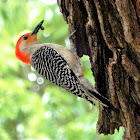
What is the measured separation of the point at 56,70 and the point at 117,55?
4.59 feet


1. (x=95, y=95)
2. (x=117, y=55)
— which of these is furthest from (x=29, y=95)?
(x=117, y=55)

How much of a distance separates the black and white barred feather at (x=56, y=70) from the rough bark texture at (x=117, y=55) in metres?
0.55

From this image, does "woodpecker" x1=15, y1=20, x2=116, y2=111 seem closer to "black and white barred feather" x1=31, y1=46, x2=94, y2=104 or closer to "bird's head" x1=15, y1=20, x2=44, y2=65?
"black and white barred feather" x1=31, y1=46, x2=94, y2=104

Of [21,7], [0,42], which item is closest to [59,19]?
[21,7]

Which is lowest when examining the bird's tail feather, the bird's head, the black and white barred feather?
the bird's tail feather

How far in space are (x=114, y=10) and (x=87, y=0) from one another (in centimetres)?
40

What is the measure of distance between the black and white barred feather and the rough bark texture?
21.7 inches

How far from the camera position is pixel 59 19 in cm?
862

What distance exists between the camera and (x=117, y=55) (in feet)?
9.67

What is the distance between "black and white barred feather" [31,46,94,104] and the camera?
3873 mm

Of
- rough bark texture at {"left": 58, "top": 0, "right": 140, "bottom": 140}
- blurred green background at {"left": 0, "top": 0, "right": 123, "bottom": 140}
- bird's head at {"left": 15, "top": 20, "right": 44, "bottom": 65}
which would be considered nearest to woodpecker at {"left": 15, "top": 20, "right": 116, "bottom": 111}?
bird's head at {"left": 15, "top": 20, "right": 44, "bottom": 65}

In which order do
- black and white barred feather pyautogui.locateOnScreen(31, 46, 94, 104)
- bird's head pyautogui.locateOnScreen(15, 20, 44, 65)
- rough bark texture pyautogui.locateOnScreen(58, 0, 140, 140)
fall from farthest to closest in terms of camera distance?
bird's head pyautogui.locateOnScreen(15, 20, 44, 65) → black and white barred feather pyautogui.locateOnScreen(31, 46, 94, 104) → rough bark texture pyautogui.locateOnScreen(58, 0, 140, 140)

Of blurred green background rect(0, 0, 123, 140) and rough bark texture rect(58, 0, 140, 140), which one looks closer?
rough bark texture rect(58, 0, 140, 140)

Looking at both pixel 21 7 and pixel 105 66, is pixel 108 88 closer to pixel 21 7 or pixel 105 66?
pixel 105 66
